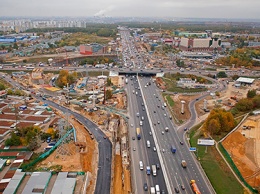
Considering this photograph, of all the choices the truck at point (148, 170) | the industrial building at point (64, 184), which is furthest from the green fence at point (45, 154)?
the truck at point (148, 170)

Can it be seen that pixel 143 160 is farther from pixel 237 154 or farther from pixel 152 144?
pixel 237 154

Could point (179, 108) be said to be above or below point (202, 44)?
below

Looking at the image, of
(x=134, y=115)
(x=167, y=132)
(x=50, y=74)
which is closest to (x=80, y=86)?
(x=50, y=74)

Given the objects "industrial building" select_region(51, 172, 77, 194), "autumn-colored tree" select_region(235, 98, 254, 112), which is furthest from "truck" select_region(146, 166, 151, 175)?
"autumn-colored tree" select_region(235, 98, 254, 112)

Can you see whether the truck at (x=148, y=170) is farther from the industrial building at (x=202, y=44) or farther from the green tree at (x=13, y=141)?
the industrial building at (x=202, y=44)

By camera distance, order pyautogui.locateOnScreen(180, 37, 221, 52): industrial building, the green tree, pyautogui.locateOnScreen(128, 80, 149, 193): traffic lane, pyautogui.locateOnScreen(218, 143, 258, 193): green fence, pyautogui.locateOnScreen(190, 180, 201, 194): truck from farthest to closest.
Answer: pyautogui.locateOnScreen(180, 37, 221, 52): industrial building
the green tree
pyautogui.locateOnScreen(128, 80, 149, 193): traffic lane
pyautogui.locateOnScreen(218, 143, 258, 193): green fence
pyautogui.locateOnScreen(190, 180, 201, 194): truck

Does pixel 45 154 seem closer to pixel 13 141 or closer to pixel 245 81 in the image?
pixel 13 141

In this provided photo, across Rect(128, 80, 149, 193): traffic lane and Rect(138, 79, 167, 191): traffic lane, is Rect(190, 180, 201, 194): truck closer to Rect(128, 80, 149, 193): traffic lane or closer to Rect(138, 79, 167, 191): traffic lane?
Rect(138, 79, 167, 191): traffic lane

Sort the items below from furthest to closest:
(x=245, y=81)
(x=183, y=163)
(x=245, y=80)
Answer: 1. (x=245, y=80)
2. (x=245, y=81)
3. (x=183, y=163)

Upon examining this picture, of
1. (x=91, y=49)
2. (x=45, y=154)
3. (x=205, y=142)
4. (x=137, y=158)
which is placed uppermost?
(x=91, y=49)

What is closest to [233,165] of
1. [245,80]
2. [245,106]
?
[245,106]
